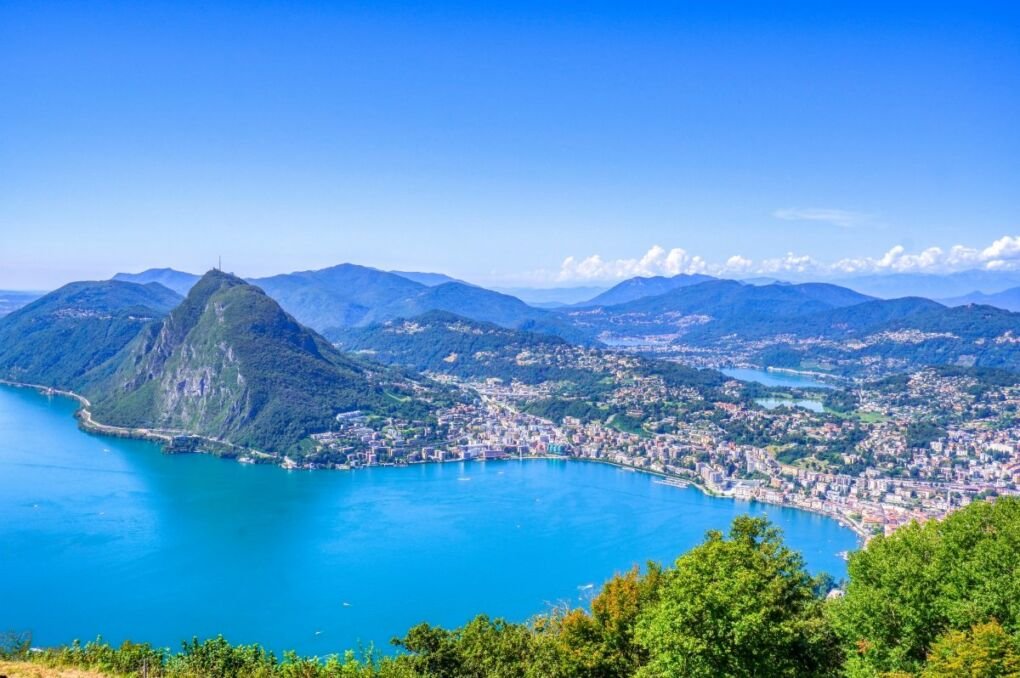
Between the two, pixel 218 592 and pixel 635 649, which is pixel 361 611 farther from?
pixel 635 649

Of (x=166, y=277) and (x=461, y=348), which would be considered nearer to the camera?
(x=461, y=348)

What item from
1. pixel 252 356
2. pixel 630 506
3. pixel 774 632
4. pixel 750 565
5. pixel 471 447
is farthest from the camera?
pixel 252 356

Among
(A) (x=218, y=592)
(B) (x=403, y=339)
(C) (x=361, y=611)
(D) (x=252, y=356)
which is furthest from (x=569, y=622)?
(B) (x=403, y=339)

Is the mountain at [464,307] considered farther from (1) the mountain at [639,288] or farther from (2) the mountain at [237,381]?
(2) the mountain at [237,381]

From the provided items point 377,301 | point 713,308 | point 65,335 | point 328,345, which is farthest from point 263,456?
point 713,308

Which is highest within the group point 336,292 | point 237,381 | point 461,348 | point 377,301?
point 336,292

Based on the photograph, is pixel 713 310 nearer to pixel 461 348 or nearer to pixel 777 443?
pixel 461 348

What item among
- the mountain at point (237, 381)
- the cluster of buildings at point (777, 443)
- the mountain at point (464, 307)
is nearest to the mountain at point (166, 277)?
the mountain at point (464, 307)

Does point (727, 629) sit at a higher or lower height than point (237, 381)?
higher
